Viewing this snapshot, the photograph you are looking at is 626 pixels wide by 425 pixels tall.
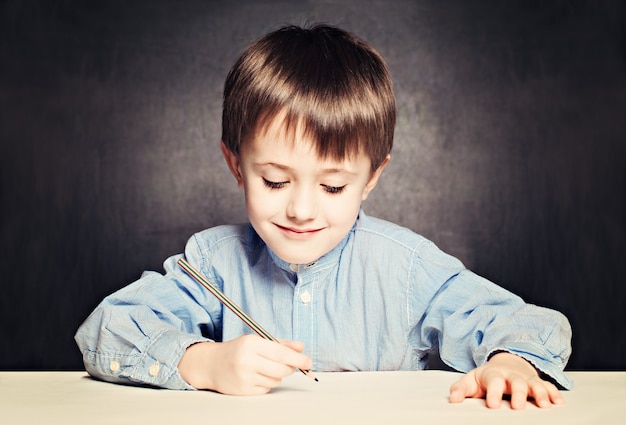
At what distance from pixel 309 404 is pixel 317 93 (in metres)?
0.46

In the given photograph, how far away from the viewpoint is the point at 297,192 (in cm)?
117

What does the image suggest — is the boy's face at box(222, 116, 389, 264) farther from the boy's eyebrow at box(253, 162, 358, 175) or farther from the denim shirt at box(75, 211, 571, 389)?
the denim shirt at box(75, 211, 571, 389)

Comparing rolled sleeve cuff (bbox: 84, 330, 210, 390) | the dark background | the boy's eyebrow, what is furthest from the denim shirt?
the dark background

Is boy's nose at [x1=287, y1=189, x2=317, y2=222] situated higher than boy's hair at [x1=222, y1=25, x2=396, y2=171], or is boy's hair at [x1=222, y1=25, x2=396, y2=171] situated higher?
boy's hair at [x1=222, y1=25, x2=396, y2=171]

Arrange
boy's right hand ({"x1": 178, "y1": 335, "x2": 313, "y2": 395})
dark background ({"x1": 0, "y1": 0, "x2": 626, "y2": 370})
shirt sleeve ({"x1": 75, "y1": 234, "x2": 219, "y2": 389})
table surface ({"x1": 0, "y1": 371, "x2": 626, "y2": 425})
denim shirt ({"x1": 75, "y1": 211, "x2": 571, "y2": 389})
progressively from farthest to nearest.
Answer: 1. dark background ({"x1": 0, "y1": 0, "x2": 626, "y2": 370})
2. denim shirt ({"x1": 75, "y1": 211, "x2": 571, "y2": 389})
3. shirt sleeve ({"x1": 75, "y1": 234, "x2": 219, "y2": 389})
4. boy's right hand ({"x1": 178, "y1": 335, "x2": 313, "y2": 395})
5. table surface ({"x1": 0, "y1": 371, "x2": 626, "y2": 425})

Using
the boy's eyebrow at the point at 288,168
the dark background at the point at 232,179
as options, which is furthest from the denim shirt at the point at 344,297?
the dark background at the point at 232,179

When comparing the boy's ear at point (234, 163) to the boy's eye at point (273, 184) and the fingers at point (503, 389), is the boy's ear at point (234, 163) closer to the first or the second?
the boy's eye at point (273, 184)

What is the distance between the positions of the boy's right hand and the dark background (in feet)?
3.11

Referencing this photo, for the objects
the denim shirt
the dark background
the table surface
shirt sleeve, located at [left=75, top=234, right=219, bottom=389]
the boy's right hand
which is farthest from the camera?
the dark background

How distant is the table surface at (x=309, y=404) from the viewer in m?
0.89


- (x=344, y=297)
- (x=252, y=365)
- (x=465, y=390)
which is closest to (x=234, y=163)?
(x=344, y=297)

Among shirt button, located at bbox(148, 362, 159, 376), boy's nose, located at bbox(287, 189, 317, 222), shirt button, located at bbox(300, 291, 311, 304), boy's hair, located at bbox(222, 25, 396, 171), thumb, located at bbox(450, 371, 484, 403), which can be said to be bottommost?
shirt button, located at bbox(148, 362, 159, 376)

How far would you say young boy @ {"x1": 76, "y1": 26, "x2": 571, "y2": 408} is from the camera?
108cm

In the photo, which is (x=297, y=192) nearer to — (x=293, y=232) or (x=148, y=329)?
(x=293, y=232)
